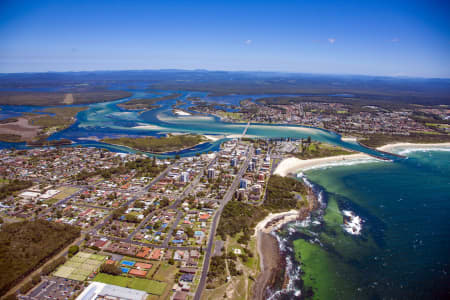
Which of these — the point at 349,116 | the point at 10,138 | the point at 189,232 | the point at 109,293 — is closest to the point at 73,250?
the point at 109,293

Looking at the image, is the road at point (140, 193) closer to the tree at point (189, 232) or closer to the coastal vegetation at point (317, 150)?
the tree at point (189, 232)

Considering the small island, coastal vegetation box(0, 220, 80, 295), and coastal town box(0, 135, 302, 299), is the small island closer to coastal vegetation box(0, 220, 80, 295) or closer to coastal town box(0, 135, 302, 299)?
coastal town box(0, 135, 302, 299)

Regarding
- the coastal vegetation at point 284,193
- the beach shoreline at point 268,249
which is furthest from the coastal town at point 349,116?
the beach shoreline at point 268,249

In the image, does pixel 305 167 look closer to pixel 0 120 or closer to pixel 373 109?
pixel 373 109

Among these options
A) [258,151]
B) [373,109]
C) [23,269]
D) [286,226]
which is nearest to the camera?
[23,269]

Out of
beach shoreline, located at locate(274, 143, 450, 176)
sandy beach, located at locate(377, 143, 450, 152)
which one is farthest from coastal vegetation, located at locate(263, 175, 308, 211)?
Answer: sandy beach, located at locate(377, 143, 450, 152)

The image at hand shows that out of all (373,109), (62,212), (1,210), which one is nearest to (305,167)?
(62,212)
